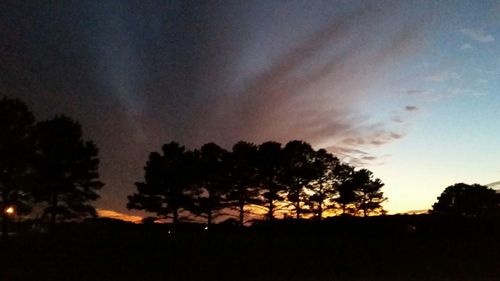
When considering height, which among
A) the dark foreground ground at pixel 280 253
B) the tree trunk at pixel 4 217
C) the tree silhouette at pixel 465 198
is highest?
the tree silhouette at pixel 465 198

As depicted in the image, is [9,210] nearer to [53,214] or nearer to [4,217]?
[4,217]

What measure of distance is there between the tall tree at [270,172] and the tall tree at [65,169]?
16583 millimetres

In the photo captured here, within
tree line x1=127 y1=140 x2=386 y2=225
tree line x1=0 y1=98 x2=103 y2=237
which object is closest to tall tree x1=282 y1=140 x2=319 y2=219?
tree line x1=127 y1=140 x2=386 y2=225

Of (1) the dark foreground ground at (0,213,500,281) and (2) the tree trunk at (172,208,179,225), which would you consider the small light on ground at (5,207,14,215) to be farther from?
(2) the tree trunk at (172,208,179,225)

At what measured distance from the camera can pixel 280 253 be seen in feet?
119

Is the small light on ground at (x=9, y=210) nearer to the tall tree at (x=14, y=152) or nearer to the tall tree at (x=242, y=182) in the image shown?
the tall tree at (x=14, y=152)

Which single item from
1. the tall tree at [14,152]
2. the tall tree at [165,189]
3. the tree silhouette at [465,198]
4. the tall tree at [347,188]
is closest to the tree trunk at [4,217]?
the tall tree at [14,152]

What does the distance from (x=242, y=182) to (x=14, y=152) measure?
2174cm

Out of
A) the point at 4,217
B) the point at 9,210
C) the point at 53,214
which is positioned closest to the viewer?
the point at 9,210

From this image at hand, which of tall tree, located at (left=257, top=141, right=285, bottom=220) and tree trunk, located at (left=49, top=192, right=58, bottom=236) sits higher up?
tall tree, located at (left=257, top=141, right=285, bottom=220)

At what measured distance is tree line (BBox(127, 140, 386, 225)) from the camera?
51656 millimetres

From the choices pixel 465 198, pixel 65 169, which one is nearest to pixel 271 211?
pixel 65 169

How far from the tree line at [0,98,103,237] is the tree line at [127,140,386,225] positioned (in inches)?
290

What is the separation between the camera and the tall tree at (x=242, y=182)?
53.9 metres
